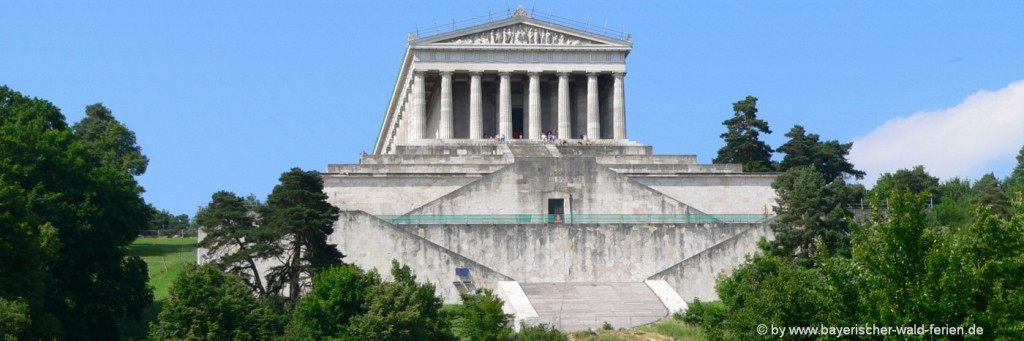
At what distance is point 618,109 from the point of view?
78750 mm

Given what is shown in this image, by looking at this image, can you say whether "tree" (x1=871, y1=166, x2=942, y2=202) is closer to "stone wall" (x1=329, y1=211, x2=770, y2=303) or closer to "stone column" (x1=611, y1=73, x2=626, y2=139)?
"stone column" (x1=611, y1=73, x2=626, y2=139)

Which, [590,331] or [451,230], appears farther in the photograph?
[451,230]

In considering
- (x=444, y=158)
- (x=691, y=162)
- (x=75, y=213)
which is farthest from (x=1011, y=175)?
(x=75, y=213)

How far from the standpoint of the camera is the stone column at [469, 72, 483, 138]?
77.9m

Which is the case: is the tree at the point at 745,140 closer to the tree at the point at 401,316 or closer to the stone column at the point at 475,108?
the stone column at the point at 475,108

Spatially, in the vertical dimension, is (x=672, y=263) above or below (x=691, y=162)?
below

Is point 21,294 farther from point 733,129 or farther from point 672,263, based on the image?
point 733,129

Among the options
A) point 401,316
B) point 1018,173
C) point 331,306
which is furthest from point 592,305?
point 1018,173

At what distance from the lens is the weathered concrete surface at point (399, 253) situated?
51.9m

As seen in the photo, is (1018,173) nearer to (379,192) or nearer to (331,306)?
(379,192)

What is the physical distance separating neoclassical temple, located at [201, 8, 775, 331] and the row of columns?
66mm

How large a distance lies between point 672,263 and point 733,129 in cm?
2484

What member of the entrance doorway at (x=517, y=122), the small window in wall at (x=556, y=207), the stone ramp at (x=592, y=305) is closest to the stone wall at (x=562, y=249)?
the stone ramp at (x=592, y=305)

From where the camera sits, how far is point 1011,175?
291 ft
